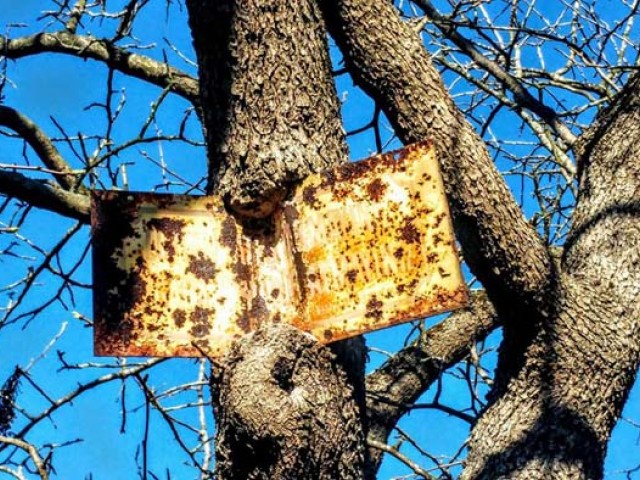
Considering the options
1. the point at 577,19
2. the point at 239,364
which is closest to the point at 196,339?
the point at 239,364

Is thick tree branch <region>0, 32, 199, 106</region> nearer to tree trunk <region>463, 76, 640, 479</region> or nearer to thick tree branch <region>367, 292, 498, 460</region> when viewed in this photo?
thick tree branch <region>367, 292, 498, 460</region>

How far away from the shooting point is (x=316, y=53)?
192cm

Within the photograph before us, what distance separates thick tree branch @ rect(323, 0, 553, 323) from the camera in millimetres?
2168

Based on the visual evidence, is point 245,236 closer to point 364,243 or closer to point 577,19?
point 364,243

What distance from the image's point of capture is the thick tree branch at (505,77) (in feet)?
10.3

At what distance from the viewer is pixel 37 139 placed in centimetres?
298

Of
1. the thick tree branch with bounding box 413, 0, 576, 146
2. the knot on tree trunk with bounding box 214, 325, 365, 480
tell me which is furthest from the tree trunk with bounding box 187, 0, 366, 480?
the thick tree branch with bounding box 413, 0, 576, 146

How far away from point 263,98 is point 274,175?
0.55 feet

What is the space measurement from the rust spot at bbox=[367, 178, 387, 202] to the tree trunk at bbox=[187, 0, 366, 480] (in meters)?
0.12

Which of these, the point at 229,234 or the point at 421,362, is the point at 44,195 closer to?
the point at 229,234

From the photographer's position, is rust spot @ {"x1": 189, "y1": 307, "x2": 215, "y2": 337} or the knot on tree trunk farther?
rust spot @ {"x1": 189, "y1": 307, "x2": 215, "y2": 337}

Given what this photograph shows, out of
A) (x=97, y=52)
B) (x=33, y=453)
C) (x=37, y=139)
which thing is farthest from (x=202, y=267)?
(x=97, y=52)

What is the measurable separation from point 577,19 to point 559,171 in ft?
2.50

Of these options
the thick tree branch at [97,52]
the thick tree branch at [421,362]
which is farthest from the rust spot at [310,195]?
the thick tree branch at [97,52]
